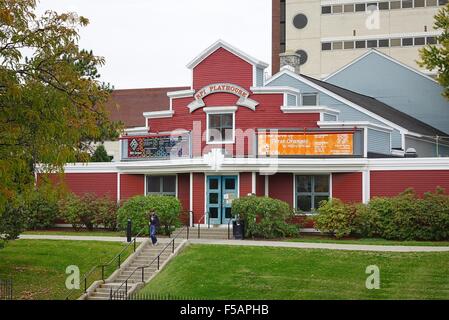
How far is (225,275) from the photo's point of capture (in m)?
28.6

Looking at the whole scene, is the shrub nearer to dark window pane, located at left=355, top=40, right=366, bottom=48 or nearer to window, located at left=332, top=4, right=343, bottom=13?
dark window pane, located at left=355, top=40, right=366, bottom=48

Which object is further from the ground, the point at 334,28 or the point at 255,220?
the point at 334,28

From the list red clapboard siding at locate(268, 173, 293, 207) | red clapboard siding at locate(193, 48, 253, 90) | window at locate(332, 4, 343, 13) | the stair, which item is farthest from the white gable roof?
window at locate(332, 4, 343, 13)

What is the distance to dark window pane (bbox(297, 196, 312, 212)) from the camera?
128 feet

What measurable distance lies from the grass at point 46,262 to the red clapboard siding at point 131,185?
6547 mm

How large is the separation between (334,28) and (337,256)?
56912mm

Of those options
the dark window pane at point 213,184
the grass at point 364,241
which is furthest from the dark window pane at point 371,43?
the grass at point 364,241

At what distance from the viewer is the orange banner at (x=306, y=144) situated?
37.6 m

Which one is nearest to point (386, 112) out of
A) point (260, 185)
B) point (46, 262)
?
point (260, 185)

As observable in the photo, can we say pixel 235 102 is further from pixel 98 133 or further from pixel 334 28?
pixel 334 28

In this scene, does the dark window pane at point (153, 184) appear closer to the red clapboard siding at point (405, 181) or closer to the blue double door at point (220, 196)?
the blue double door at point (220, 196)
